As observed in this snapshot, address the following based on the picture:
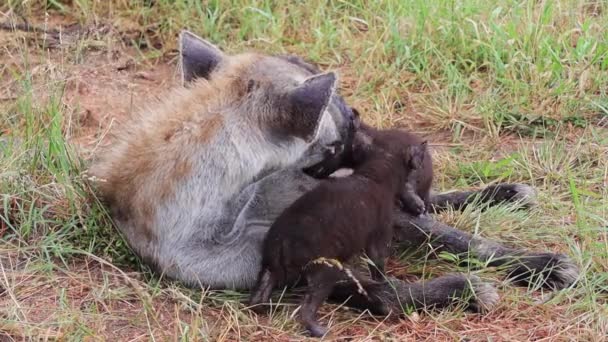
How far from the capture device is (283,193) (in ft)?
14.0

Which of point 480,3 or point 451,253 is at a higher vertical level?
point 480,3

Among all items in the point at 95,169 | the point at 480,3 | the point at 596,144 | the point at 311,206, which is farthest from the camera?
the point at 480,3

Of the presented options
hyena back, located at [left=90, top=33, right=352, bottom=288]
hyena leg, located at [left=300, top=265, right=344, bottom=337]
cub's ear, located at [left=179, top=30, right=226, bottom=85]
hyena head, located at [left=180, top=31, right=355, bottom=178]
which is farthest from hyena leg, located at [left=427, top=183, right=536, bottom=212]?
cub's ear, located at [left=179, top=30, right=226, bottom=85]

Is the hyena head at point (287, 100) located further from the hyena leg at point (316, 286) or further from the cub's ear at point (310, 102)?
the hyena leg at point (316, 286)

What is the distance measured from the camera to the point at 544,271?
162 inches

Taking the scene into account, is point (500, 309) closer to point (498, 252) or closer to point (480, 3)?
point (498, 252)

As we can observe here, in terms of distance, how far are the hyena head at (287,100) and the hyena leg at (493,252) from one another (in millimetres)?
499

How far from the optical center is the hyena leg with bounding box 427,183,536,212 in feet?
15.7

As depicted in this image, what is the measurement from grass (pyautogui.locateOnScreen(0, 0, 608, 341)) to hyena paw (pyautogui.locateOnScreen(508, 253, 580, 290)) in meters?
0.06

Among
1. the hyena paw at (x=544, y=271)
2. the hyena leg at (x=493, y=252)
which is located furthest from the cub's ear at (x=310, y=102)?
the hyena paw at (x=544, y=271)

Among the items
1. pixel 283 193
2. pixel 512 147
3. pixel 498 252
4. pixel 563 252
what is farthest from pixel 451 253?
pixel 512 147

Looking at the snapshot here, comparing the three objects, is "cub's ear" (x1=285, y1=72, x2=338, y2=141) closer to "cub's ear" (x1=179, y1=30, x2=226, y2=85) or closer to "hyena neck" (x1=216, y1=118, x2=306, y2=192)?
"hyena neck" (x1=216, y1=118, x2=306, y2=192)

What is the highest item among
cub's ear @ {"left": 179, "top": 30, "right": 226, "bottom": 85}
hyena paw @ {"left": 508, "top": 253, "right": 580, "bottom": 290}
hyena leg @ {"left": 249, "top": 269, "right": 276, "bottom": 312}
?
cub's ear @ {"left": 179, "top": 30, "right": 226, "bottom": 85}

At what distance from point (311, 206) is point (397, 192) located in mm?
586
